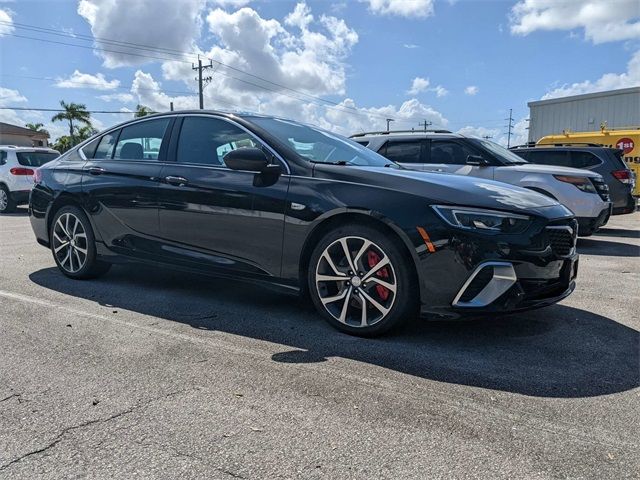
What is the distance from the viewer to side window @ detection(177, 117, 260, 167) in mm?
4235

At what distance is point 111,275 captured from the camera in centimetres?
558

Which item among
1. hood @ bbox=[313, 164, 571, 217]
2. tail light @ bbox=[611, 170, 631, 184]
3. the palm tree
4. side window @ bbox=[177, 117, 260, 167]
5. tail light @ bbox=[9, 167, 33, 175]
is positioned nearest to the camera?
hood @ bbox=[313, 164, 571, 217]

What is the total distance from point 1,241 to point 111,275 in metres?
3.62

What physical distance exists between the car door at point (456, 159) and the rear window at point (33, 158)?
9514mm

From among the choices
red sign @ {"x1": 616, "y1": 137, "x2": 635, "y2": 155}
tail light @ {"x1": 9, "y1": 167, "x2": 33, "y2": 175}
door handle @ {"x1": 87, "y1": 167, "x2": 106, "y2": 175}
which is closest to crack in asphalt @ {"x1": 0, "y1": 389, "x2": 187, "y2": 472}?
door handle @ {"x1": 87, "y1": 167, "x2": 106, "y2": 175}

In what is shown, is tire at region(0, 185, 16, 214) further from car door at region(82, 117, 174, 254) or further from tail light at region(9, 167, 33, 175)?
car door at region(82, 117, 174, 254)

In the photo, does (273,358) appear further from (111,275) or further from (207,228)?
(111,275)

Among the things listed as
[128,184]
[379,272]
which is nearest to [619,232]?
[379,272]

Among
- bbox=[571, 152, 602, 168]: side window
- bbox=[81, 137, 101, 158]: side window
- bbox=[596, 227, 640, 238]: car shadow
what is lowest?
bbox=[596, 227, 640, 238]: car shadow

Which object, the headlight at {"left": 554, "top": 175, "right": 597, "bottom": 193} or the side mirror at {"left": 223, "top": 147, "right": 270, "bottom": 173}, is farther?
the headlight at {"left": 554, "top": 175, "right": 597, "bottom": 193}

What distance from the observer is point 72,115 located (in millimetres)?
53625

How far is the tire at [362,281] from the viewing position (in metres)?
3.39

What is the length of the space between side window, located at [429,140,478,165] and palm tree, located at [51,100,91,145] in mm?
52811

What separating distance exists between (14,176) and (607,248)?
12910 millimetres
